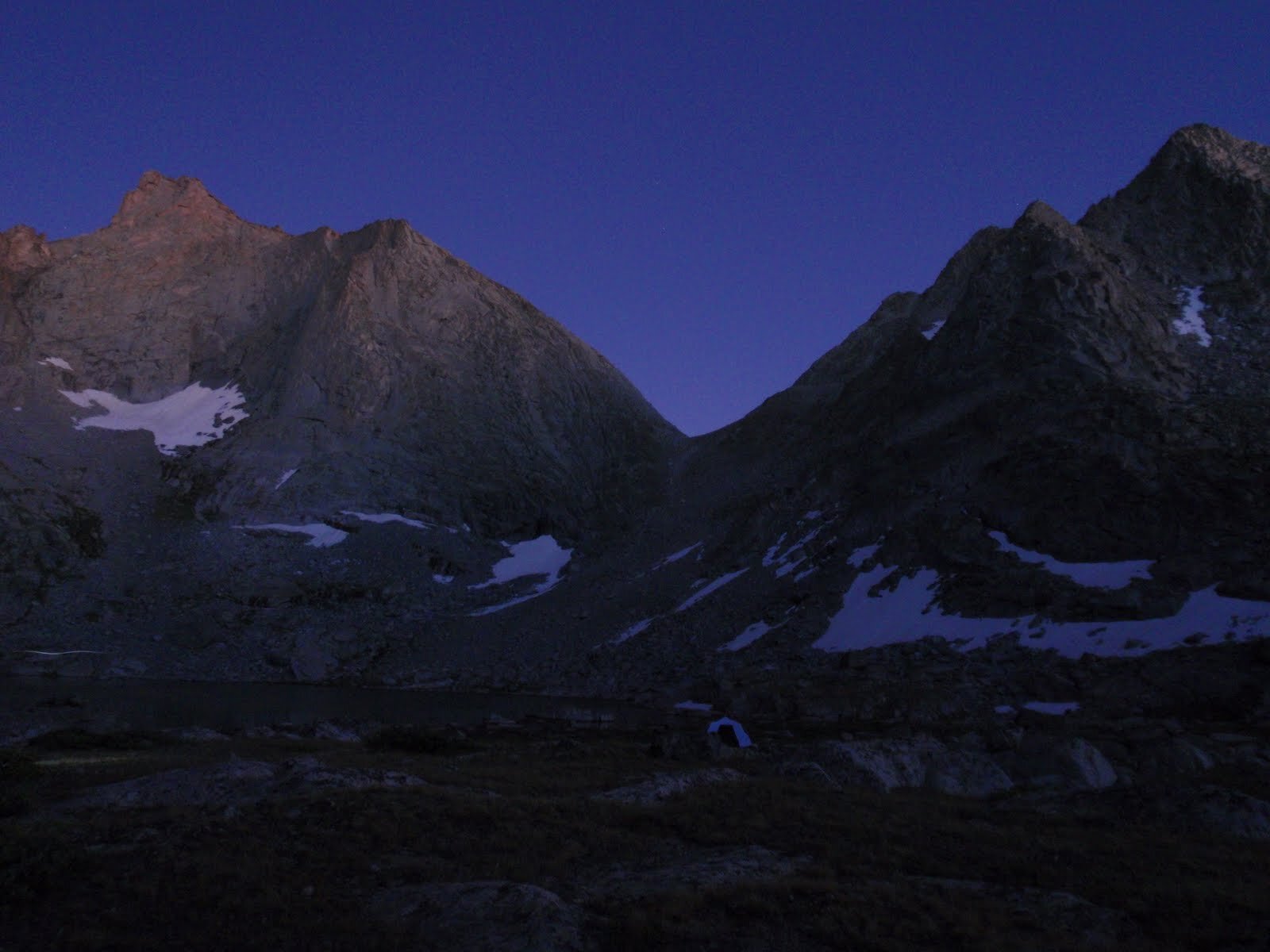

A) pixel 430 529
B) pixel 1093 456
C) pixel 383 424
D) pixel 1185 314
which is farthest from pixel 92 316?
pixel 1185 314

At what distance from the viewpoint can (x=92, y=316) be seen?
395 ft

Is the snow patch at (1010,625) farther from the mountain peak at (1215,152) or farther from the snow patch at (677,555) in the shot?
the mountain peak at (1215,152)

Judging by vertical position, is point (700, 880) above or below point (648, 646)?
above

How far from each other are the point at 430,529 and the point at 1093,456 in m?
75.3

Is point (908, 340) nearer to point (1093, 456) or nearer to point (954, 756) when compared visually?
point (1093, 456)

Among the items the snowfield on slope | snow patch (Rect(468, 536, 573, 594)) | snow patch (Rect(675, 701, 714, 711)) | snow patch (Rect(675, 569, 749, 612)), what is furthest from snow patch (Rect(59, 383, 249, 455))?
the snowfield on slope

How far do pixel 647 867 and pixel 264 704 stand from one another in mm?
48747

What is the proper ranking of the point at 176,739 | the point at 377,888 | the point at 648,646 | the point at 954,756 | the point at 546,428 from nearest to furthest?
the point at 377,888, the point at 954,756, the point at 176,739, the point at 648,646, the point at 546,428

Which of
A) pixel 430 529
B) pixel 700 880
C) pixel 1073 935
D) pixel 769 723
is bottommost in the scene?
pixel 769 723

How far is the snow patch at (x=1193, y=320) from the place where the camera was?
246ft

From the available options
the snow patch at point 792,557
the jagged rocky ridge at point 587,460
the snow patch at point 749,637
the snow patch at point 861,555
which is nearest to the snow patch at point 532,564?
the jagged rocky ridge at point 587,460

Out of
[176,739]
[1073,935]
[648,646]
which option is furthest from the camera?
[648,646]

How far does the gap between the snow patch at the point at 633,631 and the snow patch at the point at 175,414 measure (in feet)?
223

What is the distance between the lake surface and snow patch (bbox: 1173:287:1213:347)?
6083 centimetres
